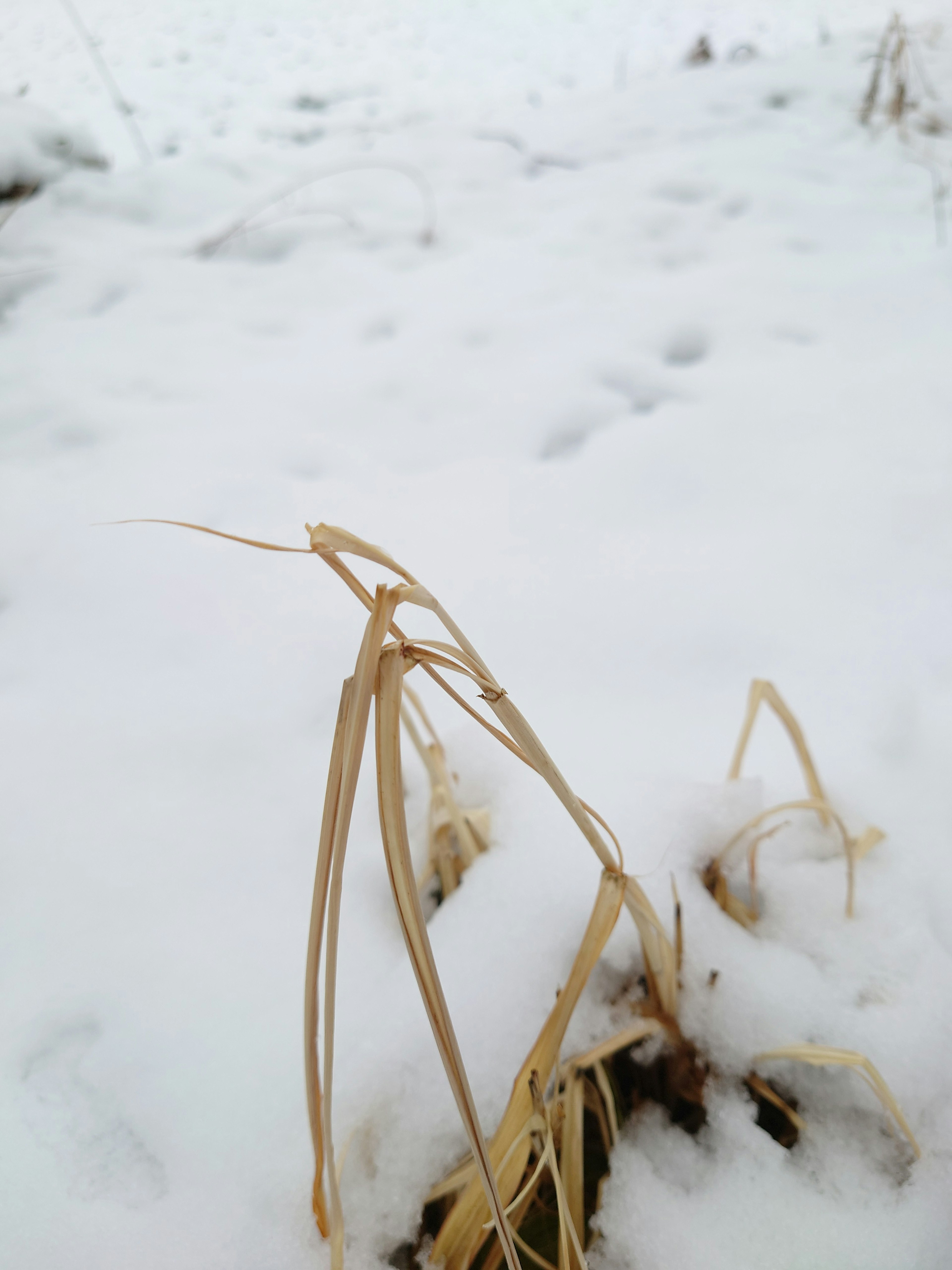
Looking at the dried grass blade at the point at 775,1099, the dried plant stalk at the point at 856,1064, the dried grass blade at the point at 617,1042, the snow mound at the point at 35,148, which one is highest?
the snow mound at the point at 35,148

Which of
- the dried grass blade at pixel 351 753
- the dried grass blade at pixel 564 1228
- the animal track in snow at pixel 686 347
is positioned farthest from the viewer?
the animal track in snow at pixel 686 347

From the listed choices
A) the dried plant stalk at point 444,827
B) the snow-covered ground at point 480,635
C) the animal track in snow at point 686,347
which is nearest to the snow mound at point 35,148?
the snow-covered ground at point 480,635

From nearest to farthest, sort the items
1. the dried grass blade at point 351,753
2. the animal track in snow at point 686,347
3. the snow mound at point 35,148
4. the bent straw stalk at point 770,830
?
1. the dried grass blade at point 351,753
2. the bent straw stalk at point 770,830
3. the animal track in snow at point 686,347
4. the snow mound at point 35,148

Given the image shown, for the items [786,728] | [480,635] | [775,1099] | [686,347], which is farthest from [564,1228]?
[686,347]

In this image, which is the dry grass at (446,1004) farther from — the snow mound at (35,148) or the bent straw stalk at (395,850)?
the snow mound at (35,148)

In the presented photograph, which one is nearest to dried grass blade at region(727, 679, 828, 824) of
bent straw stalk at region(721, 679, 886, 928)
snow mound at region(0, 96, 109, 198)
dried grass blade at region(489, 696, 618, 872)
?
bent straw stalk at region(721, 679, 886, 928)

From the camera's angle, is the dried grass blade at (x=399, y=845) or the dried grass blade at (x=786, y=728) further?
the dried grass blade at (x=786, y=728)

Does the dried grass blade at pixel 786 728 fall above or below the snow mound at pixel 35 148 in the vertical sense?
below

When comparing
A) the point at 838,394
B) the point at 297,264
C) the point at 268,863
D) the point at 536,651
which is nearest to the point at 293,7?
the point at 297,264

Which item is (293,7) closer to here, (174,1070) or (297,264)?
(297,264)
